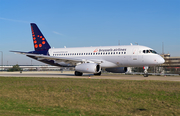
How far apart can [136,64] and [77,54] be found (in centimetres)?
1004

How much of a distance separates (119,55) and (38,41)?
1673 centimetres

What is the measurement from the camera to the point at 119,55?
31609 mm

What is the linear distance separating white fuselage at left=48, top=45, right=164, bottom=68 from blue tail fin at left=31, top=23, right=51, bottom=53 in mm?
6165

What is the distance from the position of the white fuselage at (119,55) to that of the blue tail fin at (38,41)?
616cm

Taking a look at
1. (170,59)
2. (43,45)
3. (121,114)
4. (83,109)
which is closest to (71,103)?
(83,109)

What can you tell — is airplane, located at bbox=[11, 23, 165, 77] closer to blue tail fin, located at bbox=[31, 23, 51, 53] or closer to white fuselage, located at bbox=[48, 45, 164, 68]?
white fuselage, located at bbox=[48, 45, 164, 68]

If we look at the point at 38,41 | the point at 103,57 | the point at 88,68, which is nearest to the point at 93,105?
the point at 88,68

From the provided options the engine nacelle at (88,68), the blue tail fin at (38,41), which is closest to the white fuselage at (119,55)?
the engine nacelle at (88,68)

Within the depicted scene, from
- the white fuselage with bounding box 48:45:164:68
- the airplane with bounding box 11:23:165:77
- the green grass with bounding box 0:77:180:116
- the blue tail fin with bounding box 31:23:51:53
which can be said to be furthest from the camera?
the blue tail fin with bounding box 31:23:51:53

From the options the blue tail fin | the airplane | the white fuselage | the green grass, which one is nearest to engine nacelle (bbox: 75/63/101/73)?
the airplane

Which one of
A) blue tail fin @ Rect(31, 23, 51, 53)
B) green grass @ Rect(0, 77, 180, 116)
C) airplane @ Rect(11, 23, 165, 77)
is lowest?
green grass @ Rect(0, 77, 180, 116)

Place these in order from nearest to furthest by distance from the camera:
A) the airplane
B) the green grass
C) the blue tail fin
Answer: the green grass
the airplane
the blue tail fin

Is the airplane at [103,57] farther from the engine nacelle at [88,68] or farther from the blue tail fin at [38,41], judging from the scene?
the blue tail fin at [38,41]

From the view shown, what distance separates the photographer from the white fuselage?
2991cm
